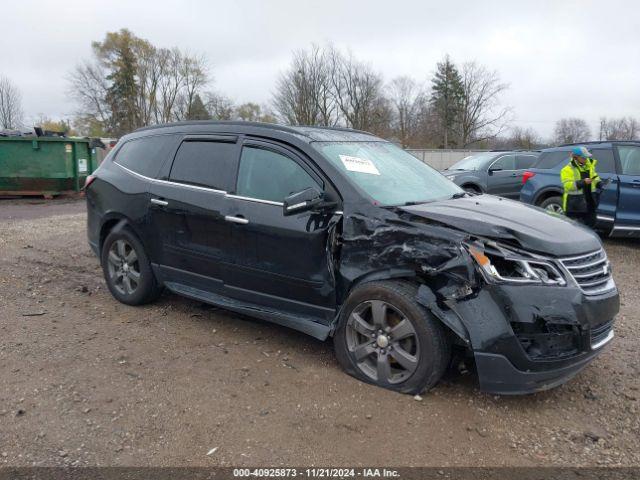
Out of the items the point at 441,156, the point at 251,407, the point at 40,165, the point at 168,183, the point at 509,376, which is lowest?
the point at 251,407

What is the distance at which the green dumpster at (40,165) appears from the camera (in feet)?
47.4

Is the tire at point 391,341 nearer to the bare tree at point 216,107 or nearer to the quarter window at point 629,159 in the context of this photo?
the quarter window at point 629,159

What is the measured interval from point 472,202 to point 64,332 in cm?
356

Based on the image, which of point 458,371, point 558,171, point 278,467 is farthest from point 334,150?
point 558,171

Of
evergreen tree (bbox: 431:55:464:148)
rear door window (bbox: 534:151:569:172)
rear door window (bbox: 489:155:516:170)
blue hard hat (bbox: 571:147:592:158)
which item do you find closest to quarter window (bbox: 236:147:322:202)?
blue hard hat (bbox: 571:147:592:158)

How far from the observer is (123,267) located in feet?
17.1

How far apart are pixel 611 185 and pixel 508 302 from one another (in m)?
6.33

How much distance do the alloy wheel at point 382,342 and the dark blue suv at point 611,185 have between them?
616 cm

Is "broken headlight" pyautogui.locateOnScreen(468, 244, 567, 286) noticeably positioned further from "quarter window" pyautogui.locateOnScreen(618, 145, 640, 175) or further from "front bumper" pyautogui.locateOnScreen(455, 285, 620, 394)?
"quarter window" pyautogui.locateOnScreen(618, 145, 640, 175)

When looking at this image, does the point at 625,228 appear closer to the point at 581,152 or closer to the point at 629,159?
the point at 629,159

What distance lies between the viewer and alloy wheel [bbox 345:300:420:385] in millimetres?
3387

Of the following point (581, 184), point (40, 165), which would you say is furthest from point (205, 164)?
point (40, 165)

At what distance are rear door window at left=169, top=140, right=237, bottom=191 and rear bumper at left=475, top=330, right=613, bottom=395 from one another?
239cm

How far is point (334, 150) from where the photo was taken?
13.4 feet
